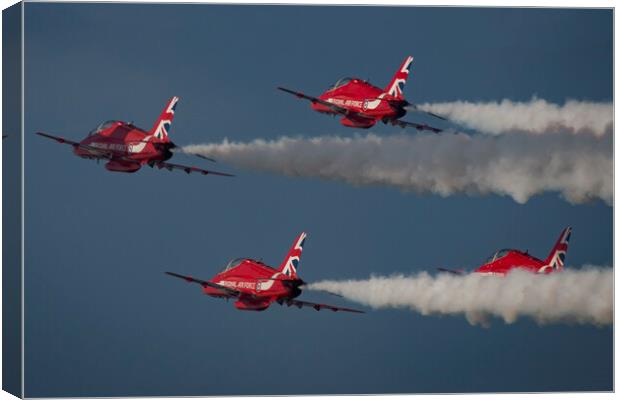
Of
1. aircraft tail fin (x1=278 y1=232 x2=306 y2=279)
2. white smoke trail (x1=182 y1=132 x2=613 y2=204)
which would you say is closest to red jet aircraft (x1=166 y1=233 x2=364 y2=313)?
aircraft tail fin (x1=278 y1=232 x2=306 y2=279)

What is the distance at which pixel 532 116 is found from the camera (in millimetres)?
34625

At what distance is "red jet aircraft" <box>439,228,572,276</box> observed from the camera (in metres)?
34.5

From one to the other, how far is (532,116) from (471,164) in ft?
4.55

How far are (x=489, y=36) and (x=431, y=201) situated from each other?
312cm

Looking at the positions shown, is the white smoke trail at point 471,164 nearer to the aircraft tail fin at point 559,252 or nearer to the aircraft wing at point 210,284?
the aircraft tail fin at point 559,252

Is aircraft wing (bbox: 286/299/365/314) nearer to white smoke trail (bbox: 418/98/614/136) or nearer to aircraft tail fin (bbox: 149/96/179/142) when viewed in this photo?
aircraft tail fin (bbox: 149/96/179/142)

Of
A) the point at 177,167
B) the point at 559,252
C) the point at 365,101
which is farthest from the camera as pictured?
the point at 365,101

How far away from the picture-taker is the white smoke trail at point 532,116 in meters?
34.4

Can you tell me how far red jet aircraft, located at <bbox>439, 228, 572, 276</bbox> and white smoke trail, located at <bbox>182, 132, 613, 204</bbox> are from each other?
0.84m

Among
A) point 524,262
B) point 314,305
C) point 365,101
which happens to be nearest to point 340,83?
point 365,101

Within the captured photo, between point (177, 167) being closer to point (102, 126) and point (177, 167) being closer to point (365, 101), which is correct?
point (102, 126)

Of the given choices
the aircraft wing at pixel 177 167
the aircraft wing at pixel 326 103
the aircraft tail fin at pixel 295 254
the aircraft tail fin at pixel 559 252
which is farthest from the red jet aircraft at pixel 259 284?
the aircraft tail fin at pixel 559 252

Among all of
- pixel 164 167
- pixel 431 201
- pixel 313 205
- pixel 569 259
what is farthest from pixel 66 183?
pixel 569 259

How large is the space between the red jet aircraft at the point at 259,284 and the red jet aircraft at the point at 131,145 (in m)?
1.80
